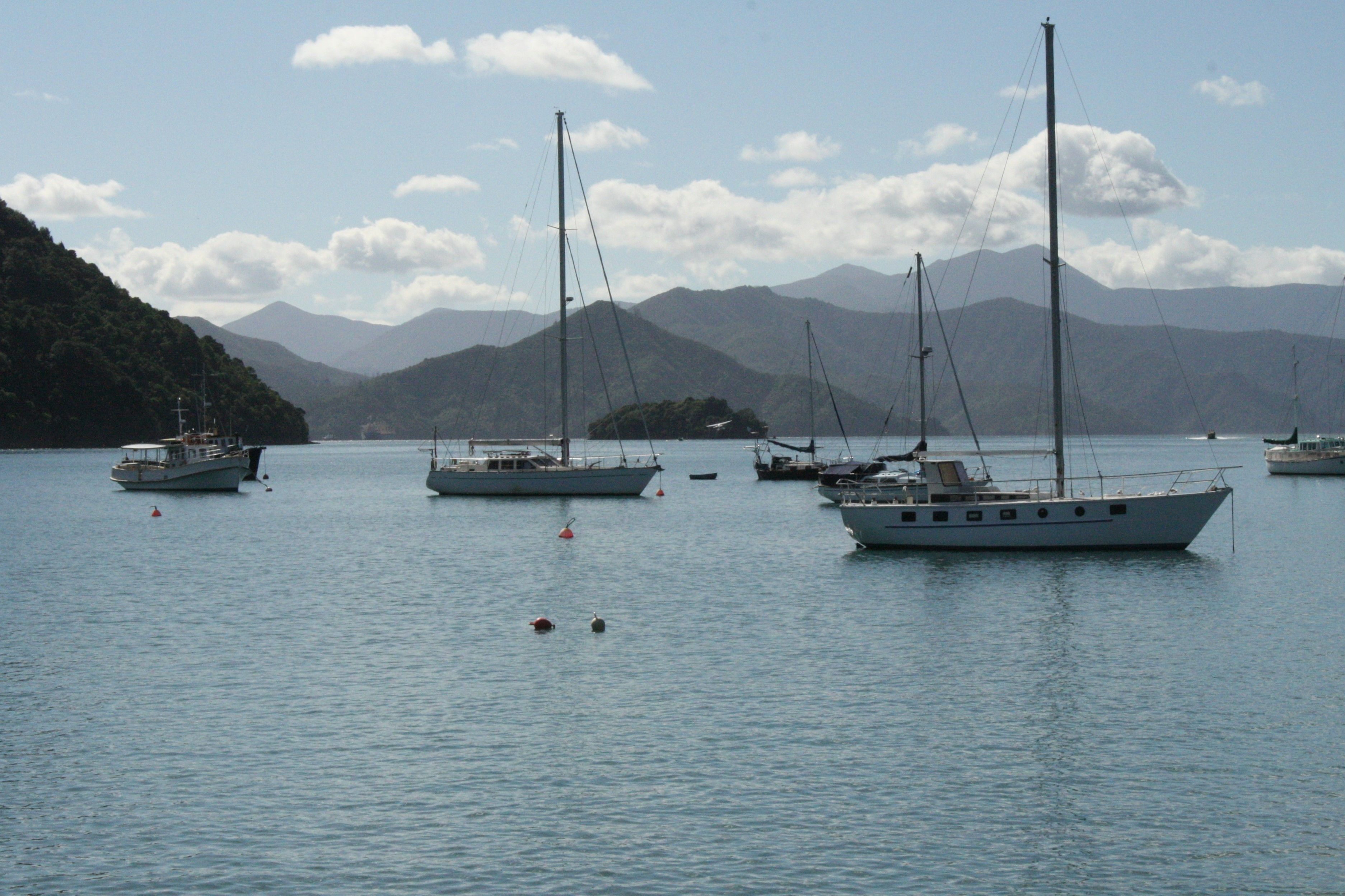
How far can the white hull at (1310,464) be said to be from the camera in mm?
127125

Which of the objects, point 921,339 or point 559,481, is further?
point 559,481

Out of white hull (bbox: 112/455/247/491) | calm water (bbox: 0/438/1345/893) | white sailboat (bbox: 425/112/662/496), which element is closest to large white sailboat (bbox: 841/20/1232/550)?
calm water (bbox: 0/438/1345/893)

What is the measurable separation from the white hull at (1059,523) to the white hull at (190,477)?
249ft

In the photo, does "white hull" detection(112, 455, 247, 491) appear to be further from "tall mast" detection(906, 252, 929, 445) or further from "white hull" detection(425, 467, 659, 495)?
"tall mast" detection(906, 252, 929, 445)

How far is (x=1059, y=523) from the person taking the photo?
49.2 meters

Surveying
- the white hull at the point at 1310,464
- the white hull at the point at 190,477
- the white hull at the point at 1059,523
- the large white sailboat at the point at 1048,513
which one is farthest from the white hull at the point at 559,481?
the white hull at the point at 1310,464

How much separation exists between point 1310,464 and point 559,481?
8589 cm

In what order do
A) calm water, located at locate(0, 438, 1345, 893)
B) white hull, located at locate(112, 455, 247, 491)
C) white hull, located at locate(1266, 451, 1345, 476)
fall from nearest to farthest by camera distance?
calm water, located at locate(0, 438, 1345, 893), white hull, located at locate(112, 455, 247, 491), white hull, located at locate(1266, 451, 1345, 476)

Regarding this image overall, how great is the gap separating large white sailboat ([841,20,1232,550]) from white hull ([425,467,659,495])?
37569 millimetres

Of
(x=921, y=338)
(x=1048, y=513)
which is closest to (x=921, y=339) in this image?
(x=921, y=338)

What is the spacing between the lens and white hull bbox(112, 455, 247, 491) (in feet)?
358

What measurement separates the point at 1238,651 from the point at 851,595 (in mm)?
13726

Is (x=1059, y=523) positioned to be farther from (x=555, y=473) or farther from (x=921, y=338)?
(x=555, y=473)

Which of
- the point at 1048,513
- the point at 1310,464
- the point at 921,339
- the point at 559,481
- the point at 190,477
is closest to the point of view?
the point at 1048,513
